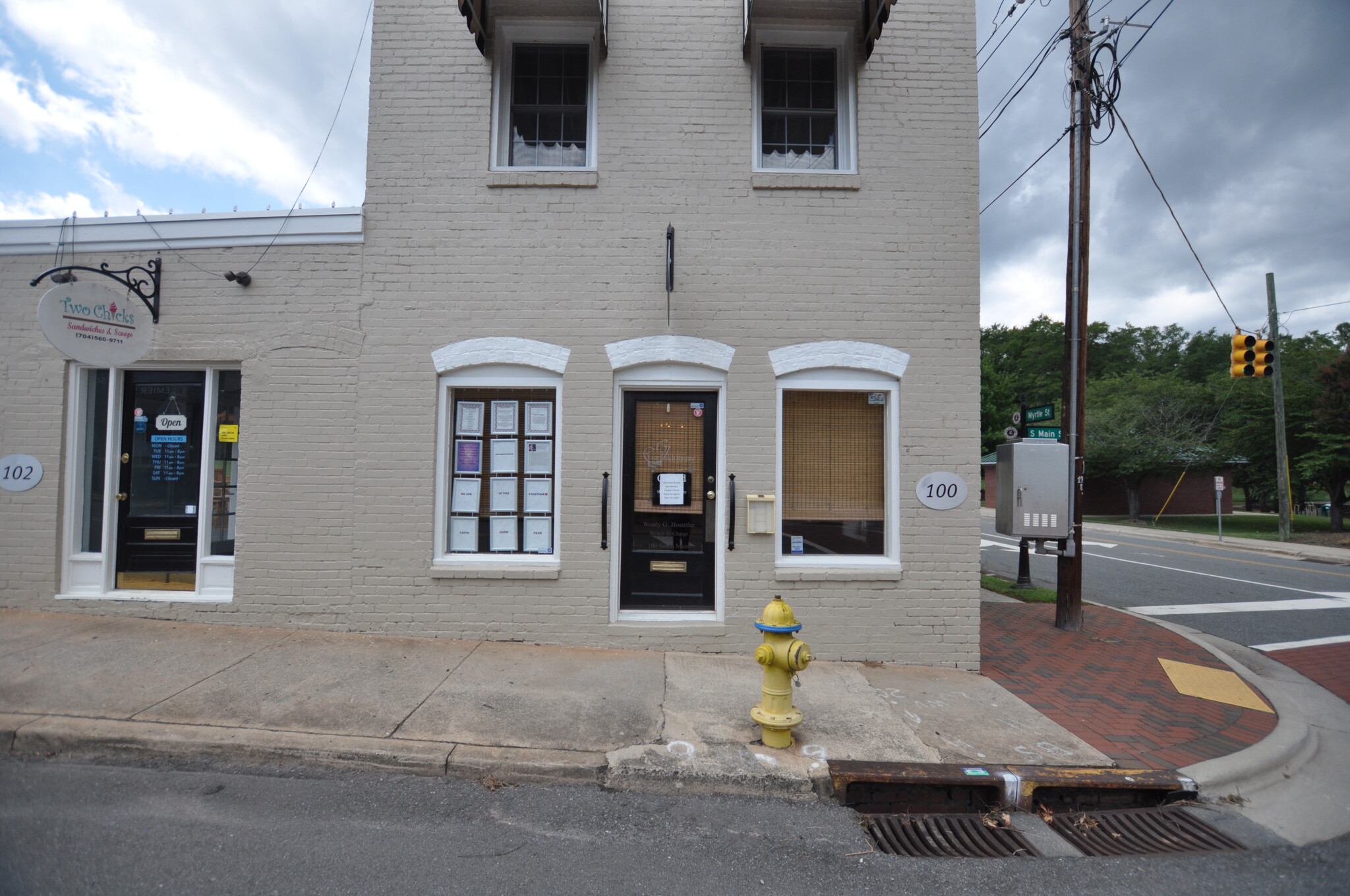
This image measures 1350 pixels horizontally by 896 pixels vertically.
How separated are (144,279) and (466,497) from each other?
3.70 metres

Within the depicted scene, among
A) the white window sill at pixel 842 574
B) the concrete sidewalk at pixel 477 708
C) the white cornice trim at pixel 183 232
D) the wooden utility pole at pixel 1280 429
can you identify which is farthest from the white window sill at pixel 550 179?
the wooden utility pole at pixel 1280 429

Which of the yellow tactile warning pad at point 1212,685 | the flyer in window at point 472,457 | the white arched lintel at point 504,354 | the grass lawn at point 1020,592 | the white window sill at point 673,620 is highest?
the white arched lintel at point 504,354

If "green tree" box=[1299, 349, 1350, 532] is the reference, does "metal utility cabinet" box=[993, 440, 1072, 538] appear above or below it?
below

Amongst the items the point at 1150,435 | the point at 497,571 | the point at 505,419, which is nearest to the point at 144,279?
the point at 505,419

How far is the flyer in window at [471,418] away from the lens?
20.7 feet

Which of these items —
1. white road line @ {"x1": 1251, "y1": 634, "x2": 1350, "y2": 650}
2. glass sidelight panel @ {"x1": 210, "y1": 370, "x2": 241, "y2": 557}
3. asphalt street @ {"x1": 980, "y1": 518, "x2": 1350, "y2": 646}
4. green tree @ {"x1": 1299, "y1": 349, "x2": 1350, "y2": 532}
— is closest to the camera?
glass sidelight panel @ {"x1": 210, "y1": 370, "x2": 241, "y2": 557}

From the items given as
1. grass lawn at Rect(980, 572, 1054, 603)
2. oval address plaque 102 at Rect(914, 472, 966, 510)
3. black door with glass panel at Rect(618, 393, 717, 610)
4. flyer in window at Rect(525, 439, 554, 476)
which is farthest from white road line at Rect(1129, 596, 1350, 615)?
flyer in window at Rect(525, 439, 554, 476)

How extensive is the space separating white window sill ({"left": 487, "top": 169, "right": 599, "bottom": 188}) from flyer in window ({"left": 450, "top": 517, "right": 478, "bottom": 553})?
3.07 m

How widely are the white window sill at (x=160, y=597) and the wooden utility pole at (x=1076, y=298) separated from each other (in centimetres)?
866

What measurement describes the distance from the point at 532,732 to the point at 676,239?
13.9ft

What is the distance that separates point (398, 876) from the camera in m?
3.02

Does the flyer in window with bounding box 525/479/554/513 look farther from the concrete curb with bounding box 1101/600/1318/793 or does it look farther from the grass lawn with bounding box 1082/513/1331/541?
the grass lawn with bounding box 1082/513/1331/541

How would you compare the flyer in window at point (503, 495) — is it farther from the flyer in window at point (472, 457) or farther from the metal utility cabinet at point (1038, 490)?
the metal utility cabinet at point (1038, 490)

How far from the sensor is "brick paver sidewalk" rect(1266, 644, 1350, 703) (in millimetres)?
6375
